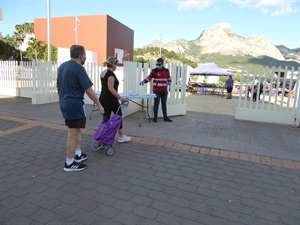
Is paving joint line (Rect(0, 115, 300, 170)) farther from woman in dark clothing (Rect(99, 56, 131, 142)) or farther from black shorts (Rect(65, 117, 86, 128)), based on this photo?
black shorts (Rect(65, 117, 86, 128))

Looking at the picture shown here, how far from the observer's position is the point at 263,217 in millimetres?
2742

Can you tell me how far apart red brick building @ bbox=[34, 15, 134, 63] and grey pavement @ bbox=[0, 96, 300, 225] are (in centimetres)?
3284

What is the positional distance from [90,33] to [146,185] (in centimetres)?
3680

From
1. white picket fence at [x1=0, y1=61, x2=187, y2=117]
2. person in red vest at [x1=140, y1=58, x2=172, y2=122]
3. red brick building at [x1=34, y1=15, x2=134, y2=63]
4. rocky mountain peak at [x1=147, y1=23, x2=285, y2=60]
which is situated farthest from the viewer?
rocky mountain peak at [x1=147, y1=23, x2=285, y2=60]

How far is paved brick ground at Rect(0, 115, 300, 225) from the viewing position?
105 inches

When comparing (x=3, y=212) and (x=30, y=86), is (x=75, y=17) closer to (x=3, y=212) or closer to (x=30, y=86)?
(x=30, y=86)

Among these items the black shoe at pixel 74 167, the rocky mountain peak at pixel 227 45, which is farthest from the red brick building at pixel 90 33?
the rocky mountain peak at pixel 227 45

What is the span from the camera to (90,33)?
121ft

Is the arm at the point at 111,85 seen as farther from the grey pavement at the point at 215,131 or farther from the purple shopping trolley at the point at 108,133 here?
the grey pavement at the point at 215,131

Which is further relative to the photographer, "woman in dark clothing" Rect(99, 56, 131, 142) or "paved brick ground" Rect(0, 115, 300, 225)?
"woman in dark clothing" Rect(99, 56, 131, 142)

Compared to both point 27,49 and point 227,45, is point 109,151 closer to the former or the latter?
point 27,49

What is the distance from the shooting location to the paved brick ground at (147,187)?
2668mm

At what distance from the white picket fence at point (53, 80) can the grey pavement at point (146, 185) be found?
2.46 m

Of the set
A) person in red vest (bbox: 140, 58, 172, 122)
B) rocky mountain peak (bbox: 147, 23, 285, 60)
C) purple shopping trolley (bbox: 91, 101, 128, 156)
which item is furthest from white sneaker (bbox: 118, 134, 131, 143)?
rocky mountain peak (bbox: 147, 23, 285, 60)
